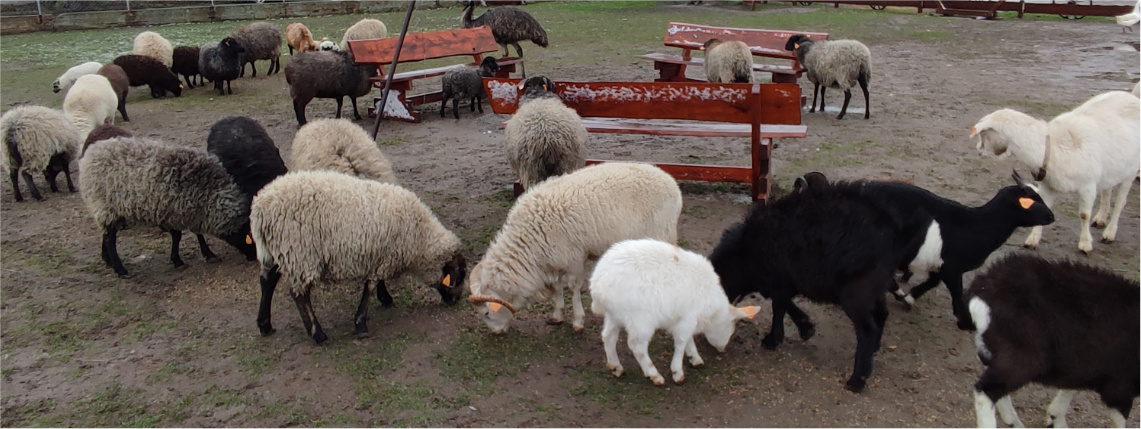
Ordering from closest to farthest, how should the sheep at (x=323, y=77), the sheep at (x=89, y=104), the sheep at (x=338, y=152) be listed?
the sheep at (x=338, y=152) → the sheep at (x=89, y=104) → the sheep at (x=323, y=77)

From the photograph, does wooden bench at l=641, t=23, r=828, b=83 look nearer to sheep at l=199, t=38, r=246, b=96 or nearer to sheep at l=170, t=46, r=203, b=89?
sheep at l=199, t=38, r=246, b=96

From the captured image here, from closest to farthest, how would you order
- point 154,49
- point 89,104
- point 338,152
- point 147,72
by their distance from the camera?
1. point 338,152
2. point 89,104
3. point 147,72
4. point 154,49

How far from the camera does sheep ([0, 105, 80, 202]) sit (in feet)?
24.8

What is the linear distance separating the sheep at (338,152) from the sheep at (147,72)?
7.76 metres

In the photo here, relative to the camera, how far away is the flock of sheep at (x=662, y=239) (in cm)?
350

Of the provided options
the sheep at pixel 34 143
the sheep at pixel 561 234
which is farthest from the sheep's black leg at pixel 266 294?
the sheep at pixel 34 143

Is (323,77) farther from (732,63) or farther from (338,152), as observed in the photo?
(732,63)

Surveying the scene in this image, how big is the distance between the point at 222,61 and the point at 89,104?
3826 millimetres

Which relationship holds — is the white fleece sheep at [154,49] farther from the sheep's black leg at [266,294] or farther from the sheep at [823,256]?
the sheep at [823,256]

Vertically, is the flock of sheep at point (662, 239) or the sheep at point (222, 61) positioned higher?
the sheep at point (222, 61)

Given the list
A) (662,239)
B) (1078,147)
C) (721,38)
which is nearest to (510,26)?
(721,38)

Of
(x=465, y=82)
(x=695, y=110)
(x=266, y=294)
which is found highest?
(x=465, y=82)

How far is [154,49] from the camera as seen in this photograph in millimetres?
13812

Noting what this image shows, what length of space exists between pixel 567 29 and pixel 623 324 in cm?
1554
